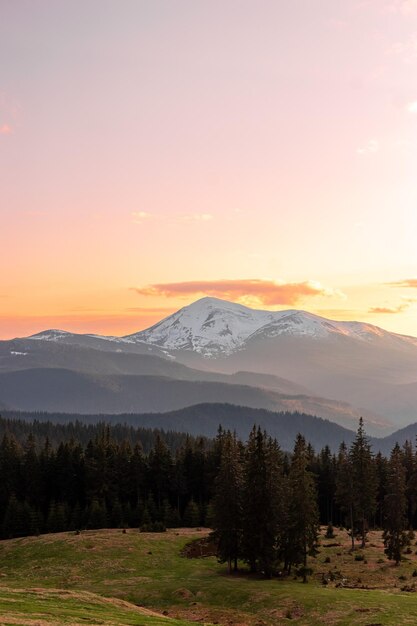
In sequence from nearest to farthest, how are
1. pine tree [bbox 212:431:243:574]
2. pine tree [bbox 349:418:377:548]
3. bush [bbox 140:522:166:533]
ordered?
pine tree [bbox 212:431:243:574], pine tree [bbox 349:418:377:548], bush [bbox 140:522:166:533]

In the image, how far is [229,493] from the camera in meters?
75.0

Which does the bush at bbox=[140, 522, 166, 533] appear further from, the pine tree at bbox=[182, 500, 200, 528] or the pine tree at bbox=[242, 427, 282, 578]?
the pine tree at bbox=[242, 427, 282, 578]

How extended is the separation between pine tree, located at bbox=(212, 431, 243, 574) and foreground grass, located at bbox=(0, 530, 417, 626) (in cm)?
293

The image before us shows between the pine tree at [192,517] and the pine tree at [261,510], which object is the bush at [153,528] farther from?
the pine tree at [261,510]

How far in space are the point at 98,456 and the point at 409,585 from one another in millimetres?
75500

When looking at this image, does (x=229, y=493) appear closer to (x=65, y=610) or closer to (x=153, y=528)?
(x=153, y=528)

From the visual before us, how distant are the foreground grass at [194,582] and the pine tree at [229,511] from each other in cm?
293

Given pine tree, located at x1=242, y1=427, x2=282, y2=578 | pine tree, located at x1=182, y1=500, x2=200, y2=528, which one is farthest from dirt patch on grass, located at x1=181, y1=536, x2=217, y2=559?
pine tree, located at x1=182, y1=500, x2=200, y2=528

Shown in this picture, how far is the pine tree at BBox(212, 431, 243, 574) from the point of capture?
7325cm

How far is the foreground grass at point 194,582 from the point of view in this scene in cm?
5009

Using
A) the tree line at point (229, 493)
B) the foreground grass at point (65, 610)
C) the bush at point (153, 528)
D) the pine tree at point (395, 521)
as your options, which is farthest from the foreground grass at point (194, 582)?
the bush at point (153, 528)

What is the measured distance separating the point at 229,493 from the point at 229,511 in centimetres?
220

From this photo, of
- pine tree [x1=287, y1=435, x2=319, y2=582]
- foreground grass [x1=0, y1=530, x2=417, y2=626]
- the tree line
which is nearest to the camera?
foreground grass [x1=0, y1=530, x2=417, y2=626]

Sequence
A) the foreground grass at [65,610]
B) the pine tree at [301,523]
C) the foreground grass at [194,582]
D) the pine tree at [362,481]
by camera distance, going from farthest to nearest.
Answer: the pine tree at [362,481] → the pine tree at [301,523] → the foreground grass at [194,582] → the foreground grass at [65,610]
